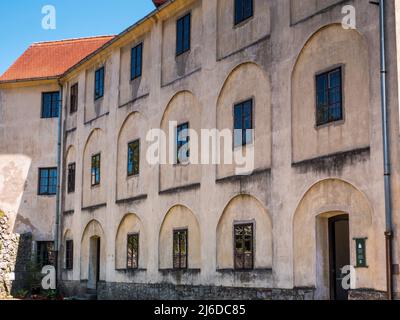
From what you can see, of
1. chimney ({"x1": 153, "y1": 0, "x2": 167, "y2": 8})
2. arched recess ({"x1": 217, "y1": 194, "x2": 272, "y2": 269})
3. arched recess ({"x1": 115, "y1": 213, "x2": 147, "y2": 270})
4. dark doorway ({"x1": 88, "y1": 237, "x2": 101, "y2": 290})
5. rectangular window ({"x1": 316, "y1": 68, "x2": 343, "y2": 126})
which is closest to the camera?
rectangular window ({"x1": 316, "y1": 68, "x2": 343, "y2": 126})

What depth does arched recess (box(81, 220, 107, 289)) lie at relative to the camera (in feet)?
96.0

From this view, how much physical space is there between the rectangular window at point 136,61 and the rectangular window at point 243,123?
731 centimetres

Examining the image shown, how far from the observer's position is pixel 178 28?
80.4 feet

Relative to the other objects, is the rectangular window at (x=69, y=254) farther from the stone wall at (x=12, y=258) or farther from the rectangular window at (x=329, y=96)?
the rectangular window at (x=329, y=96)

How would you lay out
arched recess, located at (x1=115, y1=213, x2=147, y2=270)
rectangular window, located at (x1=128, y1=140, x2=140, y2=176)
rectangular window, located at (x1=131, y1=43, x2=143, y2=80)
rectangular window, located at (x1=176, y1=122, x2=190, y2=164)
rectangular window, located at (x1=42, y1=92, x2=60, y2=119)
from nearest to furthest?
rectangular window, located at (x1=176, y1=122, x2=190, y2=164) < arched recess, located at (x1=115, y1=213, x2=147, y2=270) < rectangular window, located at (x1=128, y1=140, x2=140, y2=176) < rectangular window, located at (x1=131, y1=43, x2=143, y2=80) < rectangular window, located at (x1=42, y1=92, x2=60, y2=119)

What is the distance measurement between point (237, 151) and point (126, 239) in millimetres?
8313

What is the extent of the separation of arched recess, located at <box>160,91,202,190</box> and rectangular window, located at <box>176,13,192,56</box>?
61.7 inches

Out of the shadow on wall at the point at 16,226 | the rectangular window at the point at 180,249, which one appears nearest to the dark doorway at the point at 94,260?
the shadow on wall at the point at 16,226

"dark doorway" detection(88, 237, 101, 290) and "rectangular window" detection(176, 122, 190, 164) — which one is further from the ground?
"rectangular window" detection(176, 122, 190, 164)

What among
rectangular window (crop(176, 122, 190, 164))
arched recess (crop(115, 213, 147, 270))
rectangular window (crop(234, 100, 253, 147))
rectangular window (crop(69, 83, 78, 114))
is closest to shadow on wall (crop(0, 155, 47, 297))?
rectangular window (crop(69, 83, 78, 114))

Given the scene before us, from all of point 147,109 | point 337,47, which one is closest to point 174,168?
point 147,109

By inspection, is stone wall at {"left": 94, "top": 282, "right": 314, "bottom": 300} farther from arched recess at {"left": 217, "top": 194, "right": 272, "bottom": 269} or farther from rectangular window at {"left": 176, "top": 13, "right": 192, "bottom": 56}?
rectangular window at {"left": 176, "top": 13, "right": 192, "bottom": 56}

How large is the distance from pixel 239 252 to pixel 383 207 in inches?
237
